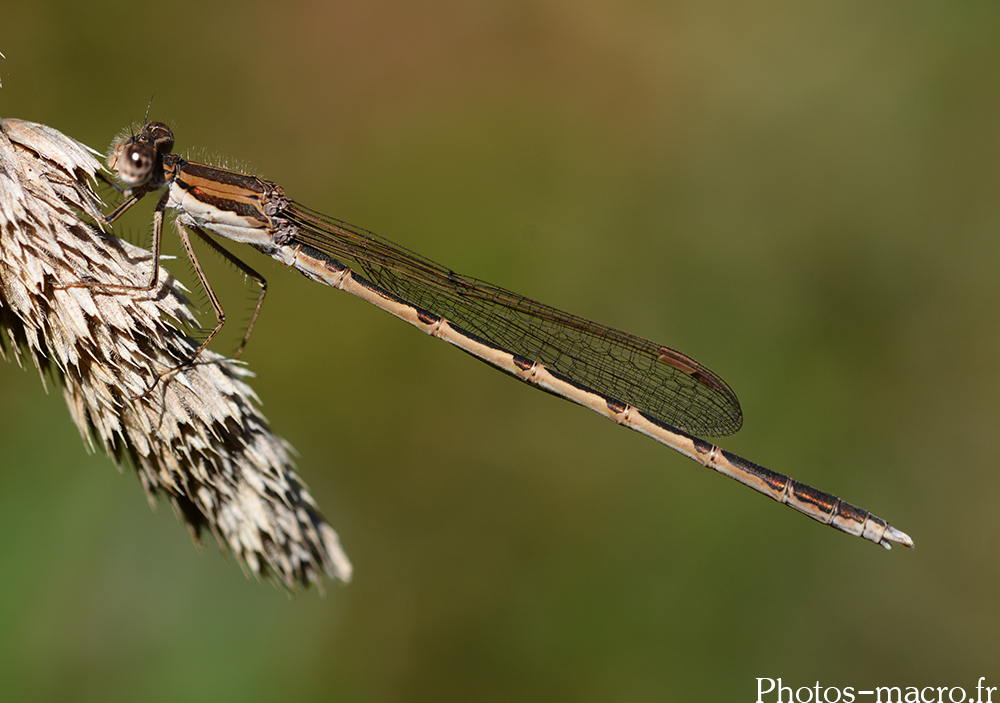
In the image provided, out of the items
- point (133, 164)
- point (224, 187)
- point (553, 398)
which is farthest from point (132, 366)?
point (553, 398)

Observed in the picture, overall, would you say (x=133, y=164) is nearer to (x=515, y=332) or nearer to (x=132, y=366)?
(x=132, y=366)

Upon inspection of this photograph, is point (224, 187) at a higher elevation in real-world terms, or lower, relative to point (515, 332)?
lower

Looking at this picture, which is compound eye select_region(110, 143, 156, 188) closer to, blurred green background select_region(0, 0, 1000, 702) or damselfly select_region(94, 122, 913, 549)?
damselfly select_region(94, 122, 913, 549)

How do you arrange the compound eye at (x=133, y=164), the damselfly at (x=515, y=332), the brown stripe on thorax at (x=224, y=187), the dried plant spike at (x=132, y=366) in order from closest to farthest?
1. the dried plant spike at (x=132, y=366)
2. the compound eye at (x=133, y=164)
3. the brown stripe on thorax at (x=224, y=187)
4. the damselfly at (x=515, y=332)

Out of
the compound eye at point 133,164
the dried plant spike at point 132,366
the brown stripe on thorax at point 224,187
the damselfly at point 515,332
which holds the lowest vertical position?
the dried plant spike at point 132,366

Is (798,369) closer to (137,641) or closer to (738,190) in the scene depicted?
(738,190)

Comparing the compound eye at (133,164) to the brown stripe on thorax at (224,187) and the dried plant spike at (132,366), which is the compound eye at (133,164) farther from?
the dried plant spike at (132,366)

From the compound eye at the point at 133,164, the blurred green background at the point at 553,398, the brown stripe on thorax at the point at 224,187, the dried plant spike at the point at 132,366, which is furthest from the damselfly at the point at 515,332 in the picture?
the dried plant spike at the point at 132,366

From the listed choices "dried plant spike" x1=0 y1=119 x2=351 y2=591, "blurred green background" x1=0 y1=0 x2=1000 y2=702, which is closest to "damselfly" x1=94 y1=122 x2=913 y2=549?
"blurred green background" x1=0 y1=0 x2=1000 y2=702
